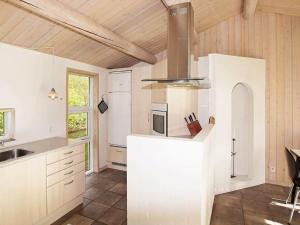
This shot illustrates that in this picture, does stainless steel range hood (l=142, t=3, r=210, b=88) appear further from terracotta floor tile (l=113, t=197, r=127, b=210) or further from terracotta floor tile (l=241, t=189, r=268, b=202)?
terracotta floor tile (l=241, t=189, r=268, b=202)

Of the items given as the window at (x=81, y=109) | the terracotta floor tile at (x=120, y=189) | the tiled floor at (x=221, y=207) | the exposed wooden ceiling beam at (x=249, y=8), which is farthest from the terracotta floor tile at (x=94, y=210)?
the exposed wooden ceiling beam at (x=249, y=8)

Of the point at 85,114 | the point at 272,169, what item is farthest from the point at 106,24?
the point at 272,169

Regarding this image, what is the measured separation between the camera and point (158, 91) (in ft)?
12.1

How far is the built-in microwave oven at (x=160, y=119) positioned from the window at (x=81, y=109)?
137 centimetres

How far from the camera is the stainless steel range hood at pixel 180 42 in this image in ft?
8.29

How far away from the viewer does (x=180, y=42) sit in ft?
8.45

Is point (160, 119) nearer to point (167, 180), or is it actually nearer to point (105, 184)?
point (105, 184)

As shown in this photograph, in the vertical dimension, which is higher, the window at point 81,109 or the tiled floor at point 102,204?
the window at point 81,109

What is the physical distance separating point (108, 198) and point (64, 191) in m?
0.77

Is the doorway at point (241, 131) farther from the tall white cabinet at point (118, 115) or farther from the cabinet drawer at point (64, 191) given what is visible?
the cabinet drawer at point (64, 191)

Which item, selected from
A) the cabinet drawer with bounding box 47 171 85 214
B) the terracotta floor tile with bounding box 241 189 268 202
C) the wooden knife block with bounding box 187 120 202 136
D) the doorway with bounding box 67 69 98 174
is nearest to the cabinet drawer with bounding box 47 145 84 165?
the cabinet drawer with bounding box 47 171 85 214

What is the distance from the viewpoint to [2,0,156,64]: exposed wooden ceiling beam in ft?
5.94

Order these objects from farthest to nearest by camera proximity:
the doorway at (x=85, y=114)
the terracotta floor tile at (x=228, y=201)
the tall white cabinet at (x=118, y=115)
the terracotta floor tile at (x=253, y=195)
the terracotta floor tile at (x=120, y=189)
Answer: the tall white cabinet at (x=118, y=115) < the doorway at (x=85, y=114) < the terracotta floor tile at (x=120, y=189) < the terracotta floor tile at (x=253, y=195) < the terracotta floor tile at (x=228, y=201)

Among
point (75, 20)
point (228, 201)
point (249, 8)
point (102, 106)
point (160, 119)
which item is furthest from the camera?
point (102, 106)
